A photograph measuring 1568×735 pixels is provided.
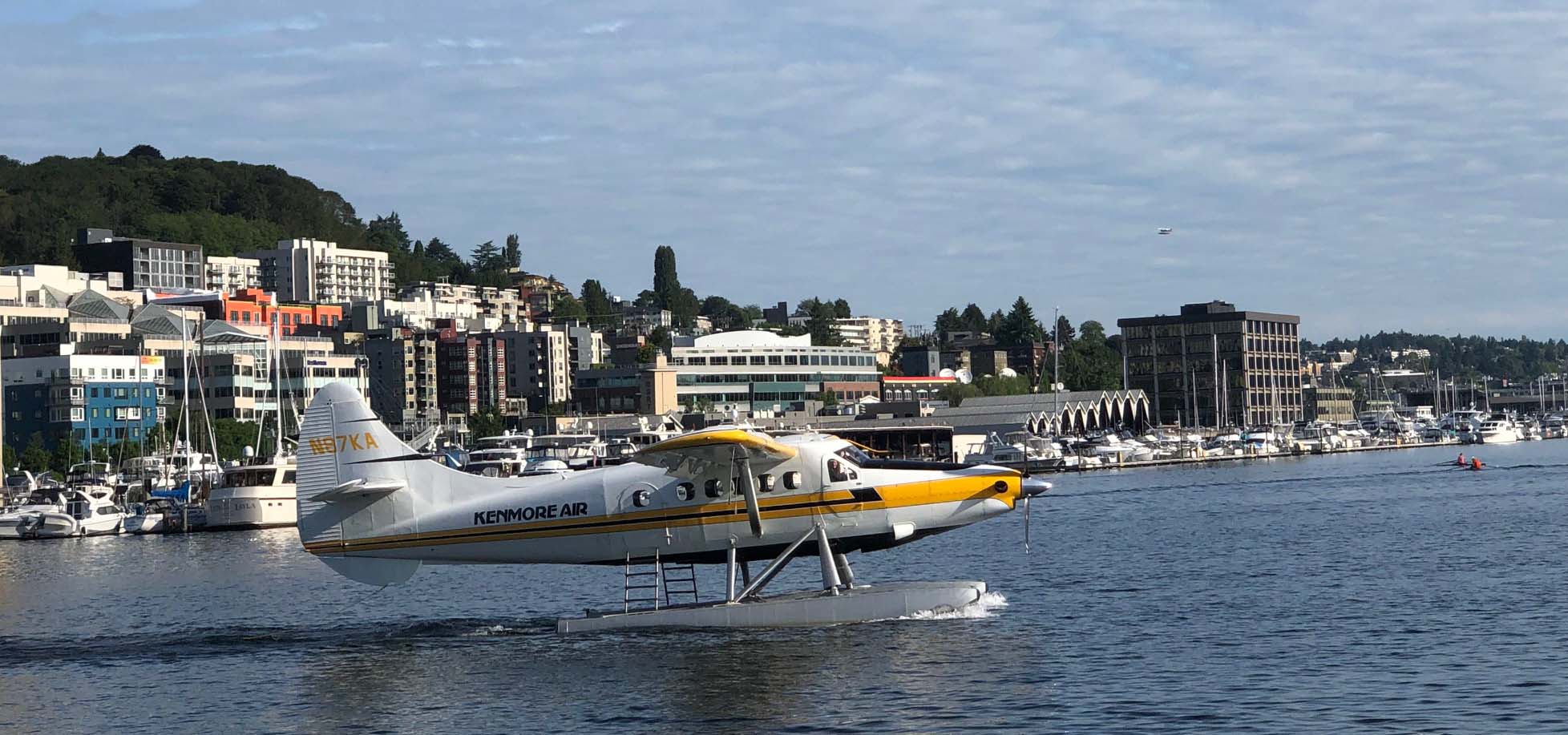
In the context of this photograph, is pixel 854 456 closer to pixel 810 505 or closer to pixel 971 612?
pixel 810 505

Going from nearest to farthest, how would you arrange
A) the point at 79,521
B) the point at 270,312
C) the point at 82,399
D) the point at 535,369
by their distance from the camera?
the point at 79,521 < the point at 82,399 < the point at 270,312 < the point at 535,369

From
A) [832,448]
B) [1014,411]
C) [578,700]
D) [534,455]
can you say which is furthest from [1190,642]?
[1014,411]

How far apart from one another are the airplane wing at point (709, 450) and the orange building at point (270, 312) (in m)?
135

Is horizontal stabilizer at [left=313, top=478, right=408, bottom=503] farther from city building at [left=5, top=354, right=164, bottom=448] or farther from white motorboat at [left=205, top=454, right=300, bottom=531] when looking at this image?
city building at [left=5, top=354, right=164, bottom=448]

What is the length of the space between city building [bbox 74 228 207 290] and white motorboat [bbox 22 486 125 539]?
364 ft

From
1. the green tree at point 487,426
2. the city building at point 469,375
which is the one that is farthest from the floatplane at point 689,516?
the city building at point 469,375

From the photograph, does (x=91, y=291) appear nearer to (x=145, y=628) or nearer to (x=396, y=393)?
(x=396, y=393)

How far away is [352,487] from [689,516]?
19.3 feet

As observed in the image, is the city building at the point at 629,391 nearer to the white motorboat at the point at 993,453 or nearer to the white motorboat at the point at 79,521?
the white motorboat at the point at 993,453

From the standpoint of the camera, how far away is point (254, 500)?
74438 millimetres

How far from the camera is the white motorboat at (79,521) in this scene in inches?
2907

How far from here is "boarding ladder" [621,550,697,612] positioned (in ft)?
96.1

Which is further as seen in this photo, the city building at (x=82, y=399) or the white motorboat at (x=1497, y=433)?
the white motorboat at (x=1497, y=433)

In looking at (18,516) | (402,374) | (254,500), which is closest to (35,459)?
(18,516)
